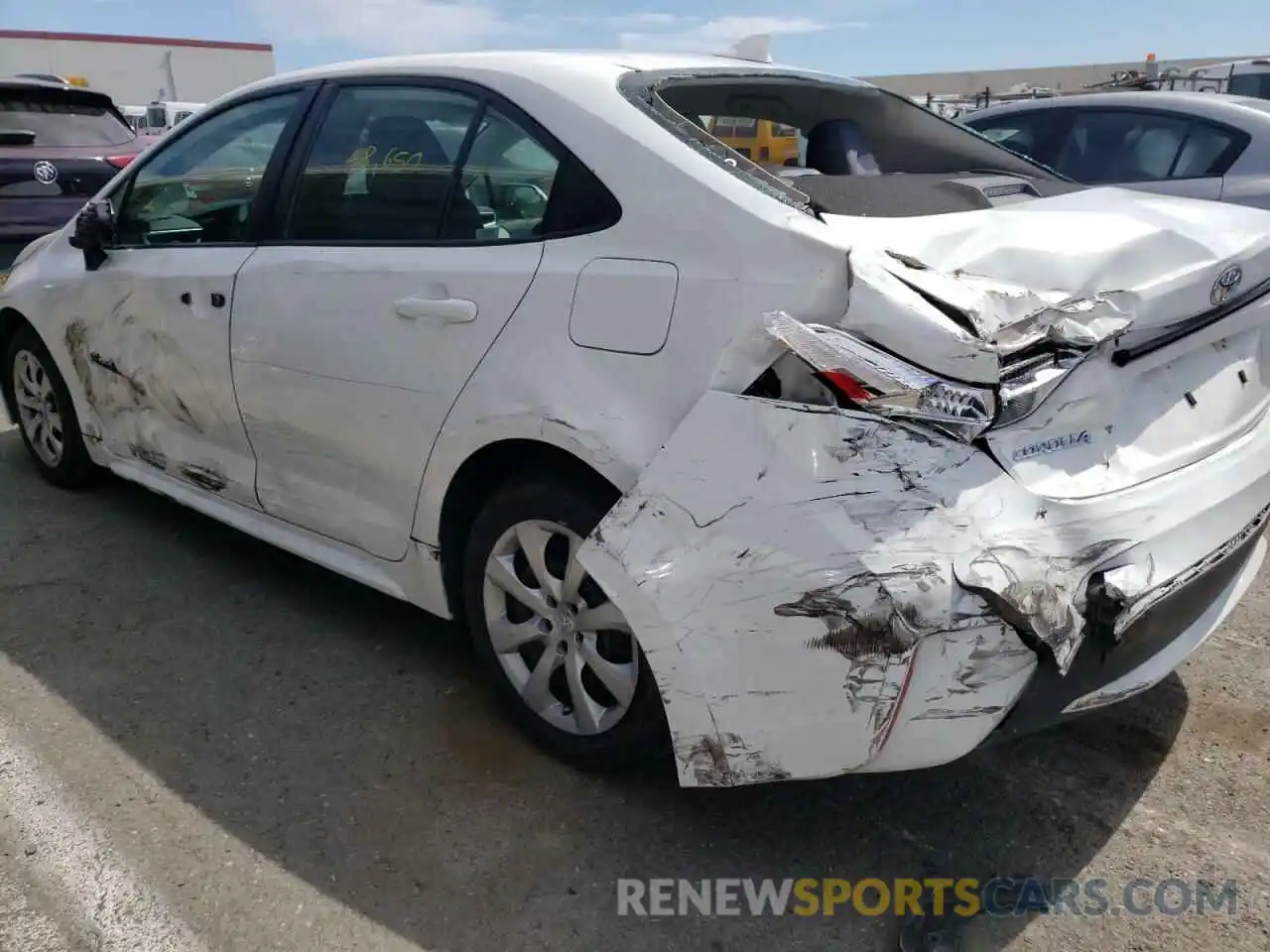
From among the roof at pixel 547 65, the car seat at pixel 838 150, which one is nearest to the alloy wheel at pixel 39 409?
the roof at pixel 547 65

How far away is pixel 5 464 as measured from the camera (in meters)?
5.11

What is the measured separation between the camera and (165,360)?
3635mm

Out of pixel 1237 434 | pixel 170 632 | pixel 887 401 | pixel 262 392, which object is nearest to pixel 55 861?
pixel 170 632

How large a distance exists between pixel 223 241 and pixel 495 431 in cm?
149

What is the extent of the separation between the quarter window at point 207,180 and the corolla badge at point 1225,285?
8.60 ft

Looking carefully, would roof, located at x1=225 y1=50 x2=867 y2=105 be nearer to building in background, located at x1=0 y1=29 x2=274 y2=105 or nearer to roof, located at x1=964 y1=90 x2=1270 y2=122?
roof, located at x1=964 y1=90 x2=1270 y2=122

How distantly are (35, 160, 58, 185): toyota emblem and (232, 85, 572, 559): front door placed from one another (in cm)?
635

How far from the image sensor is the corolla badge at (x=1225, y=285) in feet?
7.38

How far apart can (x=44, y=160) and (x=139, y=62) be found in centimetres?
3938

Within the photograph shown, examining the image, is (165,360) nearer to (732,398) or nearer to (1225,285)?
(732,398)

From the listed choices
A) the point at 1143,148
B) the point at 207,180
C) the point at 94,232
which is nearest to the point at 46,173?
the point at 94,232

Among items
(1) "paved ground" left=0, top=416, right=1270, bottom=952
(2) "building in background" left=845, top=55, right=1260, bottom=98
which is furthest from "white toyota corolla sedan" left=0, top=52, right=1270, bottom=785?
(2) "building in background" left=845, top=55, right=1260, bottom=98

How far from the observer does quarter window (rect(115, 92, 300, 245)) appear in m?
3.37

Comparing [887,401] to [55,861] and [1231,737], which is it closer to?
[1231,737]
